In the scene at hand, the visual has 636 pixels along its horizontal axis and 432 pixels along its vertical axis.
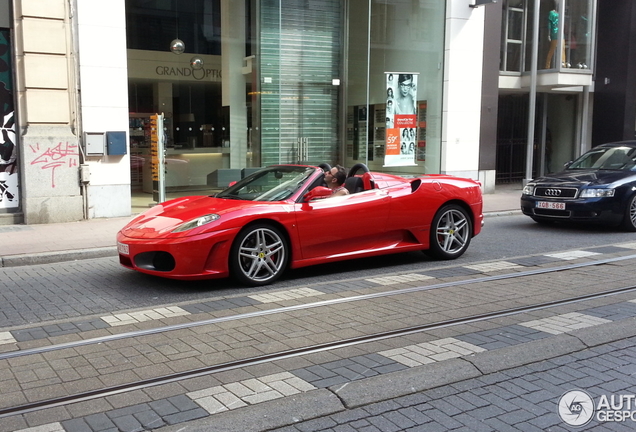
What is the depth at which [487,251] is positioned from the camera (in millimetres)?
9500

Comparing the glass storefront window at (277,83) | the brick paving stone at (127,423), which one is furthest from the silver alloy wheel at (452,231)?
the glass storefront window at (277,83)

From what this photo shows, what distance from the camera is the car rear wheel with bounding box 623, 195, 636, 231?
1104 centimetres

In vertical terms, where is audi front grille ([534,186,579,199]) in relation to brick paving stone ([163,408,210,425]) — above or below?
above

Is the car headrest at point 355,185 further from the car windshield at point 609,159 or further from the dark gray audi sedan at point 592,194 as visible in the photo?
the car windshield at point 609,159

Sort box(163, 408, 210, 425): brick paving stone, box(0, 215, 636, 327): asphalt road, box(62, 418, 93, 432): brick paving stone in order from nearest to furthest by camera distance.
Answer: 1. box(62, 418, 93, 432): brick paving stone
2. box(163, 408, 210, 425): brick paving stone
3. box(0, 215, 636, 327): asphalt road

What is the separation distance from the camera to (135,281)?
7.45 meters

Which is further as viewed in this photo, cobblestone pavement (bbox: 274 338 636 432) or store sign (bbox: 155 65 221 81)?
store sign (bbox: 155 65 221 81)

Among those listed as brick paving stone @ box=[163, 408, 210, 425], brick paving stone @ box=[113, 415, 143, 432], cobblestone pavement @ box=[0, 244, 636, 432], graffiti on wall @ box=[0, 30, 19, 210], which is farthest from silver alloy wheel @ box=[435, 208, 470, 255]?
graffiti on wall @ box=[0, 30, 19, 210]

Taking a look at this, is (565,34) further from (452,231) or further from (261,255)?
(261,255)

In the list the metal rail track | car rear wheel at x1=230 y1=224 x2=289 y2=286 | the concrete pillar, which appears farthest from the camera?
the concrete pillar

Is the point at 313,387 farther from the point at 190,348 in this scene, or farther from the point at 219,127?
the point at 219,127
